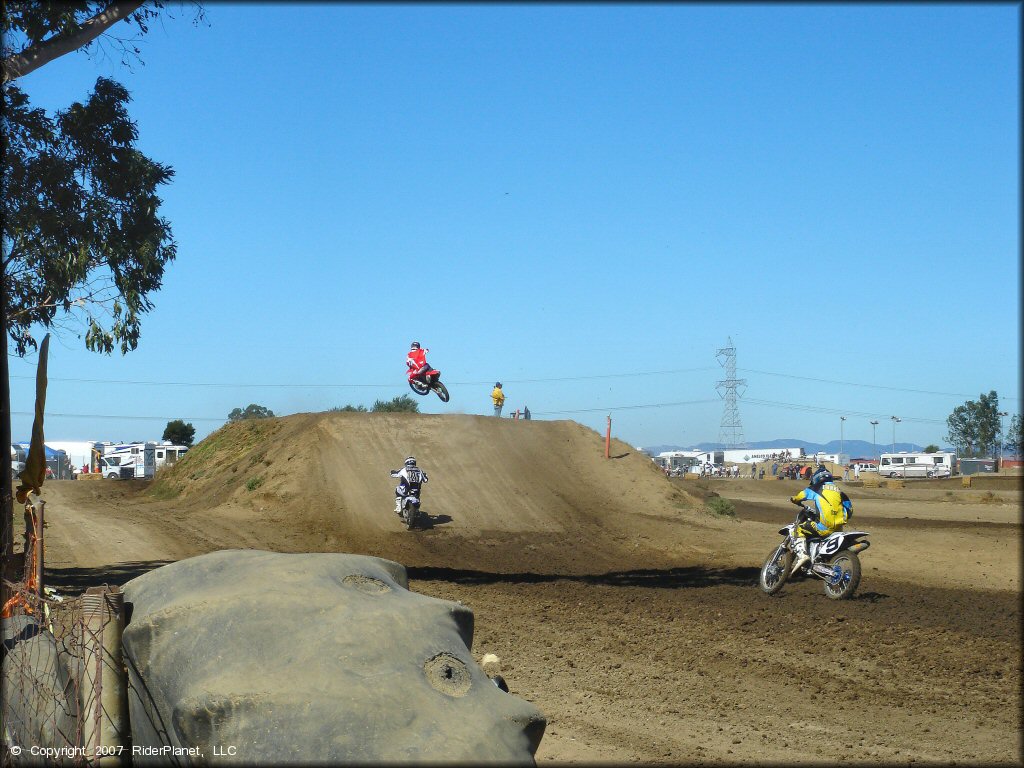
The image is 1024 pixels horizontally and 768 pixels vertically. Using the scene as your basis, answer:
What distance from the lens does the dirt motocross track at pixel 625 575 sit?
770 centimetres

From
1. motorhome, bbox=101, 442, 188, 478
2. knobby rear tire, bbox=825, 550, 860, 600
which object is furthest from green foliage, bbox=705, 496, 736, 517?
motorhome, bbox=101, 442, 188, 478

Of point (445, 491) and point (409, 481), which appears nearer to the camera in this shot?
point (409, 481)

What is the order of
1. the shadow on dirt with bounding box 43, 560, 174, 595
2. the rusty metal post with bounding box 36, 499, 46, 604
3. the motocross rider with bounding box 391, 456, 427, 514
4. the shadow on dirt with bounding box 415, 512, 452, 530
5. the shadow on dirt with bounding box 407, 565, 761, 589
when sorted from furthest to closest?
the shadow on dirt with bounding box 415, 512, 452, 530 < the motocross rider with bounding box 391, 456, 427, 514 < the shadow on dirt with bounding box 407, 565, 761, 589 < the shadow on dirt with bounding box 43, 560, 174, 595 < the rusty metal post with bounding box 36, 499, 46, 604

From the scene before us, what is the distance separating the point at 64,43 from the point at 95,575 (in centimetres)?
801

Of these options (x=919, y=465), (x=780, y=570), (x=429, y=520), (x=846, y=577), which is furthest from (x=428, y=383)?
(x=919, y=465)

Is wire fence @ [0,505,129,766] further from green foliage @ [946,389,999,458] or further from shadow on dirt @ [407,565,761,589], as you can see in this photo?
green foliage @ [946,389,999,458]

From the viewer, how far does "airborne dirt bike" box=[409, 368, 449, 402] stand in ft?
85.9

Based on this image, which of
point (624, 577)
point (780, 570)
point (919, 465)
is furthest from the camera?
point (919, 465)

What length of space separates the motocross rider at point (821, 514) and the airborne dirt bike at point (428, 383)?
1449cm

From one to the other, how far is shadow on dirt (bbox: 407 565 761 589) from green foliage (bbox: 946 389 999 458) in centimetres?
6695

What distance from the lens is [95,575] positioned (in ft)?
47.4

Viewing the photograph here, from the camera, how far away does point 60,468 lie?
2189 inches

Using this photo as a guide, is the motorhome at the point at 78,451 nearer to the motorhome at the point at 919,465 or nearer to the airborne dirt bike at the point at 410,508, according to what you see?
the airborne dirt bike at the point at 410,508

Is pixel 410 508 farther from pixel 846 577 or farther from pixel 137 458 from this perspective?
pixel 137 458
